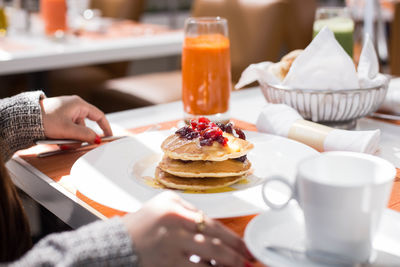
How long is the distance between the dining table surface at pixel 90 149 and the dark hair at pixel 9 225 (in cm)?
7

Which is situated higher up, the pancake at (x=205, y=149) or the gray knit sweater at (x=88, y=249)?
the pancake at (x=205, y=149)

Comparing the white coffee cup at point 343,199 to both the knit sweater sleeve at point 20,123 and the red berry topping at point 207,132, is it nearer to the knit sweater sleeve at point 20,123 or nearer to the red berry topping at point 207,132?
the red berry topping at point 207,132

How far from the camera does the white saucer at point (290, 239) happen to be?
1.70 ft

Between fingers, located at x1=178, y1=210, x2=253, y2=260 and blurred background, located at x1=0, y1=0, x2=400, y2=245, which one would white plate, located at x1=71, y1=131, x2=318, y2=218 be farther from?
blurred background, located at x1=0, y1=0, x2=400, y2=245

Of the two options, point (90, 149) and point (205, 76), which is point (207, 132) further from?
point (205, 76)

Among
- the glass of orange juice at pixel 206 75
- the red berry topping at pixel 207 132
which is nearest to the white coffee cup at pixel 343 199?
the red berry topping at pixel 207 132

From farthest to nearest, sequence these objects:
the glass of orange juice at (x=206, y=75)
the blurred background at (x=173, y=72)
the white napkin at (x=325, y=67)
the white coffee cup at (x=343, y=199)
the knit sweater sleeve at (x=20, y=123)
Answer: the blurred background at (x=173, y=72) < the glass of orange juice at (x=206, y=75) < the white napkin at (x=325, y=67) < the knit sweater sleeve at (x=20, y=123) < the white coffee cup at (x=343, y=199)

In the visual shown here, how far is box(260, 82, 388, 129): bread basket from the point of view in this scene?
1014 mm

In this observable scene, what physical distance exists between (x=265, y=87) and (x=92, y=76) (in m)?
1.85

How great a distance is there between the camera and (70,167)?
889 millimetres

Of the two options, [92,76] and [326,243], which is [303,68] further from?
[92,76]

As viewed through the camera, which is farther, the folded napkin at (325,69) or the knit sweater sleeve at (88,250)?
the folded napkin at (325,69)

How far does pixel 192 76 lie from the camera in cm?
119

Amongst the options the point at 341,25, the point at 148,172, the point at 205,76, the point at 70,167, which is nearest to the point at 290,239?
the point at 148,172
